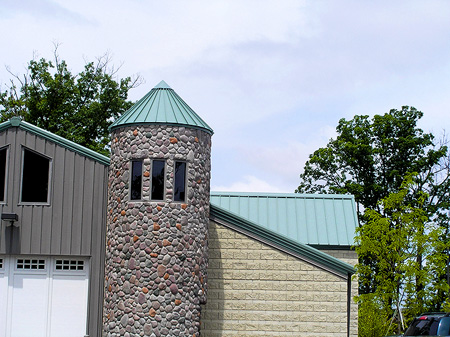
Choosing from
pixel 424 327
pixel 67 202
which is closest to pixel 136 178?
pixel 67 202

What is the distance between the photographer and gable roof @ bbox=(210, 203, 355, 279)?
56.7 ft

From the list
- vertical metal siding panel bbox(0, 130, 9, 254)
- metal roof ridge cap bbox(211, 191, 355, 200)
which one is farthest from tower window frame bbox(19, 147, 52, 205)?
metal roof ridge cap bbox(211, 191, 355, 200)

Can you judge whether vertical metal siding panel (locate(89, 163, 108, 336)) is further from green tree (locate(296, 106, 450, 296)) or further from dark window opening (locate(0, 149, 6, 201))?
green tree (locate(296, 106, 450, 296))

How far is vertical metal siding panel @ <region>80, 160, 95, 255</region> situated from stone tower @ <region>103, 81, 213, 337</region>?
0.83 metres

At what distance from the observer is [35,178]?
17.9m

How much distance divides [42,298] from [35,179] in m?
3.03

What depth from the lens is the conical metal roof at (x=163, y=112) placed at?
54.7ft

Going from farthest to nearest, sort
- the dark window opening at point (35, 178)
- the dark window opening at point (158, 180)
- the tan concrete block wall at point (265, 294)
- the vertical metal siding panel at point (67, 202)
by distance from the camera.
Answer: the dark window opening at point (35, 178) → the vertical metal siding panel at point (67, 202) → the tan concrete block wall at point (265, 294) → the dark window opening at point (158, 180)

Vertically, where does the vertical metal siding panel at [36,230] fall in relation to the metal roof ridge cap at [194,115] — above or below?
below

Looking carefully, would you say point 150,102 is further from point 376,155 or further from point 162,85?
point 376,155

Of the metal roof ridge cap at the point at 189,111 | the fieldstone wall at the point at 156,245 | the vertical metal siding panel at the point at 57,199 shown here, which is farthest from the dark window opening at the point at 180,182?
the vertical metal siding panel at the point at 57,199

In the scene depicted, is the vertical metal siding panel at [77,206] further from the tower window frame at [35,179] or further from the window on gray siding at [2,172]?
the window on gray siding at [2,172]

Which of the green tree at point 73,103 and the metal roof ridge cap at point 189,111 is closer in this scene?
the metal roof ridge cap at point 189,111

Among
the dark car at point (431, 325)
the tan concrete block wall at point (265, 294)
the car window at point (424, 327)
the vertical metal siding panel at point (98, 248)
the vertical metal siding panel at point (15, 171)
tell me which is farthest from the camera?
the vertical metal siding panel at point (15, 171)
